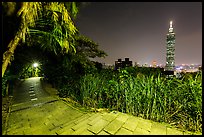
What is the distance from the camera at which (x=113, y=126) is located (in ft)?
8.91

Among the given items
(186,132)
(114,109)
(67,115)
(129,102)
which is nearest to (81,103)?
(67,115)

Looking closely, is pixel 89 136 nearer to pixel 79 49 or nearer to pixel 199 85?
pixel 199 85

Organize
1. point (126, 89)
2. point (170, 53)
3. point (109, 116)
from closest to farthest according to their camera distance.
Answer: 1. point (109, 116)
2. point (126, 89)
3. point (170, 53)

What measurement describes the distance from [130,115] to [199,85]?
153 centimetres

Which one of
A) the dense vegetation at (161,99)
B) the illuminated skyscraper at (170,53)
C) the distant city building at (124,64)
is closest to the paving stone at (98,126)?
the dense vegetation at (161,99)

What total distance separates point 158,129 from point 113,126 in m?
0.83

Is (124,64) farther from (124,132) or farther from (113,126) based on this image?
(124,132)

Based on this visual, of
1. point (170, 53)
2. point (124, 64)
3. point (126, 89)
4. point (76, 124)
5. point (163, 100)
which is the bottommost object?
point (76, 124)

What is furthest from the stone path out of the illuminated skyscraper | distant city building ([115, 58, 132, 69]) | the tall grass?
the illuminated skyscraper

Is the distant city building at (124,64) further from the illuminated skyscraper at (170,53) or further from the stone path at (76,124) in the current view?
the illuminated skyscraper at (170,53)

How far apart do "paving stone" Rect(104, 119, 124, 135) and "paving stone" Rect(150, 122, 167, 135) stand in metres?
0.59

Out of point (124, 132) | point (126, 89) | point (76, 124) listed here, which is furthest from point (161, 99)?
point (76, 124)

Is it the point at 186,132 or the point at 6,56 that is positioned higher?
the point at 6,56

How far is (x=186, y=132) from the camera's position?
249cm
